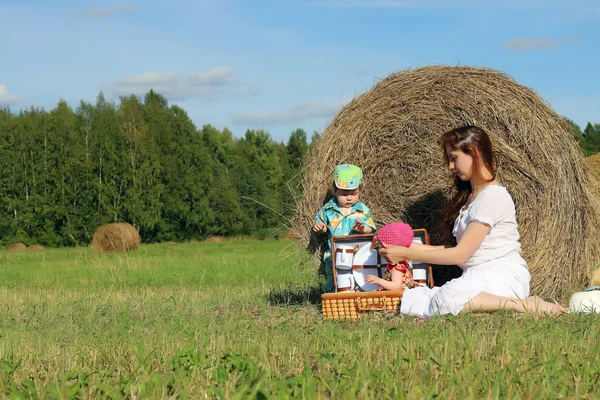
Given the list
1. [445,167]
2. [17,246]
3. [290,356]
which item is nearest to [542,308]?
[445,167]

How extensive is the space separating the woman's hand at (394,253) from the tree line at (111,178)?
27489 mm

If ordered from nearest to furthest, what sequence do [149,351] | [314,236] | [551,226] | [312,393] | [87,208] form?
[312,393] → [149,351] → [551,226] → [314,236] → [87,208]

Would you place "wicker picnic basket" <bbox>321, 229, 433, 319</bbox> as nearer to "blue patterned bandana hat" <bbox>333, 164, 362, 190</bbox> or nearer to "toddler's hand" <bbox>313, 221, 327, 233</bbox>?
"toddler's hand" <bbox>313, 221, 327, 233</bbox>

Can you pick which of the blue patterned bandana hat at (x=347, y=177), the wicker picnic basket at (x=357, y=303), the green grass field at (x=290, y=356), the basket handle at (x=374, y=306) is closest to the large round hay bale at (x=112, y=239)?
the green grass field at (x=290, y=356)

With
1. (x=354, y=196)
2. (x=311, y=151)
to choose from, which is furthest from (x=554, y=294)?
(x=311, y=151)

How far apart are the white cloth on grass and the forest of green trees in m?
25.5

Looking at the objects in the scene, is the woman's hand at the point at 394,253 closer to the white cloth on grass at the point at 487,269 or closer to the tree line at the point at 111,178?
the white cloth on grass at the point at 487,269

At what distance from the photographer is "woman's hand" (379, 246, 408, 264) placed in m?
5.75

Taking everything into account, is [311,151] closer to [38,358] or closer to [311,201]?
[311,201]

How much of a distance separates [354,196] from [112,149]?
29.9 meters

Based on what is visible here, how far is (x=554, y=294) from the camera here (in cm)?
684

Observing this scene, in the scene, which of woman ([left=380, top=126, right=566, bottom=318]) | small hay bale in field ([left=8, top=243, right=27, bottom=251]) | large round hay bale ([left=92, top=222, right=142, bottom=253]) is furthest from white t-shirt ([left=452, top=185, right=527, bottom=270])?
small hay bale in field ([left=8, top=243, right=27, bottom=251])

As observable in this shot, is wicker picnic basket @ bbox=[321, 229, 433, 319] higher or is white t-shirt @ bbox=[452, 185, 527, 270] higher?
white t-shirt @ bbox=[452, 185, 527, 270]

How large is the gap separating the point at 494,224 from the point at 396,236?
0.82 metres
